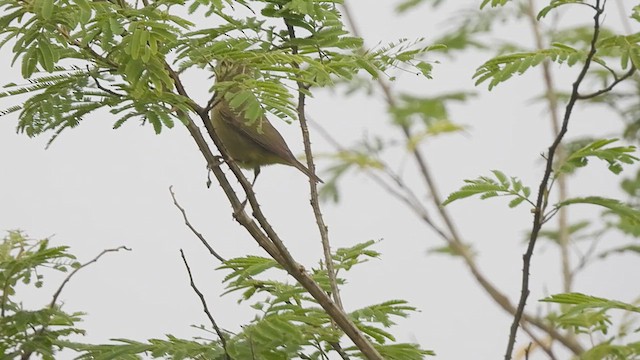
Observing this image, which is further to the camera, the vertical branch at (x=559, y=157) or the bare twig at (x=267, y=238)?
the vertical branch at (x=559, y=157)

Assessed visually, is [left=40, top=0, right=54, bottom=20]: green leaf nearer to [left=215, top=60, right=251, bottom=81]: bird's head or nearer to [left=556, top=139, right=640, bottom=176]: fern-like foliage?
[left=215, top=60, right=251, bottom=81]: bird's head

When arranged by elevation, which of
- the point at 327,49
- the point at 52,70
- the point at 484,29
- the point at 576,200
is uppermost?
the point at 484,29

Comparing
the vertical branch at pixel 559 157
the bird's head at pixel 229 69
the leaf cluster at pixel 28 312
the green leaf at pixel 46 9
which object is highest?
the vertical branch at pixel 559 157

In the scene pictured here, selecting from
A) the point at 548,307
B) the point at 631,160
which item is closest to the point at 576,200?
the point at 631,160

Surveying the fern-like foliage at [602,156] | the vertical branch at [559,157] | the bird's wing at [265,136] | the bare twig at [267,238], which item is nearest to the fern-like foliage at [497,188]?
the fern-like foliage at [602,156]

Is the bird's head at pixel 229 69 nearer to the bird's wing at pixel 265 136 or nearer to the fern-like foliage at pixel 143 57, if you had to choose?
the fern-like foliage at pixel 143 57

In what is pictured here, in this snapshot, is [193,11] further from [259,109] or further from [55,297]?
[55,297]

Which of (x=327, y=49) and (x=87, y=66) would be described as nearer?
(x=87, y=66)

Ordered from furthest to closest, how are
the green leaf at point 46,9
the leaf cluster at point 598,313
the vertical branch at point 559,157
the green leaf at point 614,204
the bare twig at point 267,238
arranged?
the vertical branch at point 559,157, the green leaf at point 614,204, the leaf cluster at point 598,313, the bare twig at point 267,238, the green leaf at point 46,9

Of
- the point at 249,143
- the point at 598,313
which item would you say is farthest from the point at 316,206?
the point at 249,143

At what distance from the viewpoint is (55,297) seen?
2059 millimetres

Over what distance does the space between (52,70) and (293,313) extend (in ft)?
2.04

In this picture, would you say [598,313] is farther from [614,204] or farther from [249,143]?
[249,143]

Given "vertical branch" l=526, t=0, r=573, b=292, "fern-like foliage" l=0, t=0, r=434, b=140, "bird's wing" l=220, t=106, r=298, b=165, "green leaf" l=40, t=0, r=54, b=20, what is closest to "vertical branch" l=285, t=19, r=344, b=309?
"fern-like foliage" l=0, t=0, r=434, b=140
